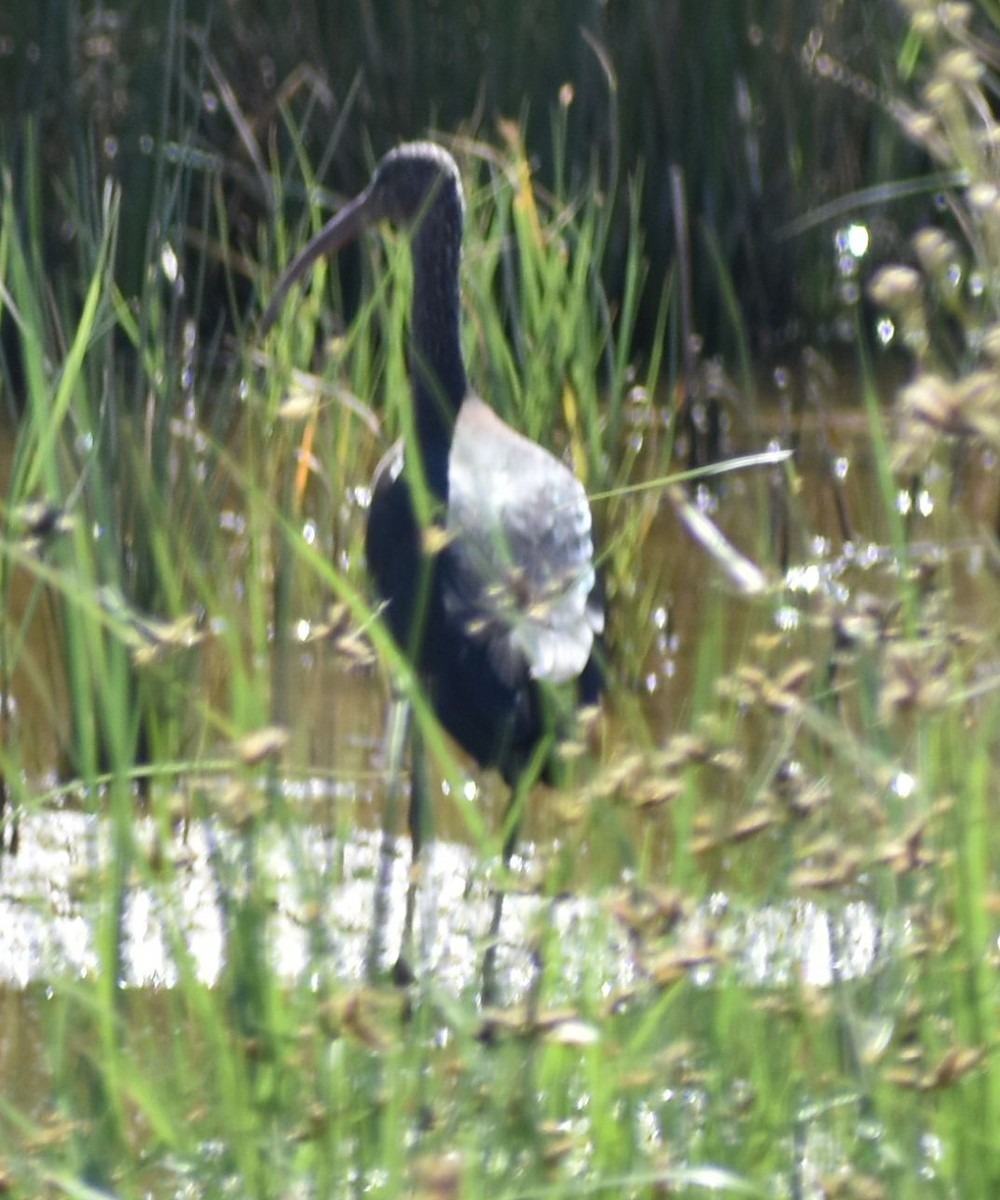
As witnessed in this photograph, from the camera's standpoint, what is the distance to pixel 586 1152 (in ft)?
5.50

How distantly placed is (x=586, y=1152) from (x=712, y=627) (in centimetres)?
41

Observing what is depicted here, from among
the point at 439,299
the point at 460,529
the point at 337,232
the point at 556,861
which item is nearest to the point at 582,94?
the point at 337,232

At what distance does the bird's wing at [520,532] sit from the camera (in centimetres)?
251

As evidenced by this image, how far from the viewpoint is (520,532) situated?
9.30ft

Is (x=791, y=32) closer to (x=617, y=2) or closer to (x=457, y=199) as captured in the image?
(x=617, y=2)

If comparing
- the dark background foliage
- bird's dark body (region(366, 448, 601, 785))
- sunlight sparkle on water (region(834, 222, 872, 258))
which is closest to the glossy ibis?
bird's dark body (region(366, 448, 601, 785))

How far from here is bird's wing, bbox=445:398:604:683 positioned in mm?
2512

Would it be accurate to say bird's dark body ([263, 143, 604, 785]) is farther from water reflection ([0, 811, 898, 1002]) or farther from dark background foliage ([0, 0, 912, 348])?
dark background foliage ([0, 0, 912, 348])

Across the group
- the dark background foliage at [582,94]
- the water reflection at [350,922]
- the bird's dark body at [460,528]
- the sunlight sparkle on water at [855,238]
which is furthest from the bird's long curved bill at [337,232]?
the sunlight sparkle on water at [855,238]

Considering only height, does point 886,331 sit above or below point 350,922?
above

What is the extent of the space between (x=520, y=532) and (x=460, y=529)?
506 mm

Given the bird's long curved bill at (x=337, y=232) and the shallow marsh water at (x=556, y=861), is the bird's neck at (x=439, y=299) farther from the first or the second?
the shallow marsh water at (x=556, y=861)

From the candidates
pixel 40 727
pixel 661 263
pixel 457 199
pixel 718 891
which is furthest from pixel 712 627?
pixel 661 263

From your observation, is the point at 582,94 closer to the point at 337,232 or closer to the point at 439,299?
the point at 337,232
